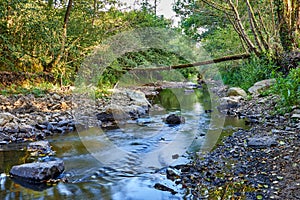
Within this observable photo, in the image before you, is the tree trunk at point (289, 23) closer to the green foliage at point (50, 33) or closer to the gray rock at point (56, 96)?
the green foliage at point (50, 33)

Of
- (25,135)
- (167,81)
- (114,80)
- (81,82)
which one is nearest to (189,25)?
(167,81)

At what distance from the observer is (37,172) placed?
3.29 meters

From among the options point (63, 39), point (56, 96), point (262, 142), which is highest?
point (63, 39)

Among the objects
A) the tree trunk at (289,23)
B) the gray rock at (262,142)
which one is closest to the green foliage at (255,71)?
the tree trunk at (289,23)

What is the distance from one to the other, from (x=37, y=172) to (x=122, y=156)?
53.0 inches

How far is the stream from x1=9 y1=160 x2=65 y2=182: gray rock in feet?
0.41

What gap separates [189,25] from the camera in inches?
900

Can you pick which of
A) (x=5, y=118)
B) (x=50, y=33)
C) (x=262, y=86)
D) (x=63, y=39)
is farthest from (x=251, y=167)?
(x=63, y=39)

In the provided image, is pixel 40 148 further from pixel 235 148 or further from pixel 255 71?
pixel 255 71

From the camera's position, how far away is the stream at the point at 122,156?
3.02 m

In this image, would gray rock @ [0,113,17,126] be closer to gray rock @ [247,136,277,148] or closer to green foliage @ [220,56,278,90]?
gray rock @ [247,136,277,148]

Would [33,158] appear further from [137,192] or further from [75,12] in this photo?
[75,12]

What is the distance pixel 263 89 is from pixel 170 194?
660cm

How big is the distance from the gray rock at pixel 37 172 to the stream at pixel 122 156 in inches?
5.0
